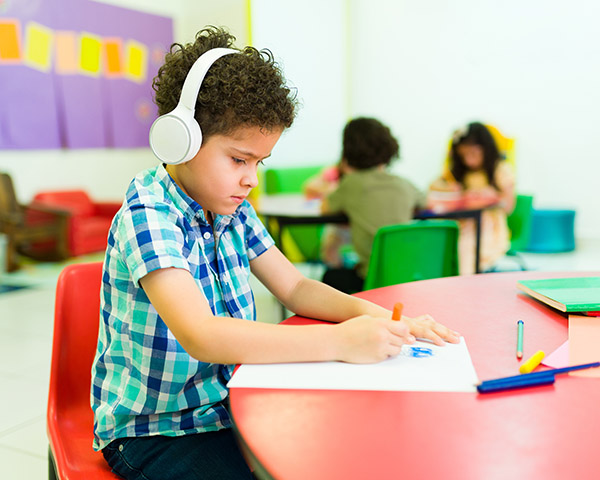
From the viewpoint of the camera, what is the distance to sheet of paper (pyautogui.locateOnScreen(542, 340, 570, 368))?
0.75 m

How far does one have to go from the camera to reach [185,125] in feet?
2.84

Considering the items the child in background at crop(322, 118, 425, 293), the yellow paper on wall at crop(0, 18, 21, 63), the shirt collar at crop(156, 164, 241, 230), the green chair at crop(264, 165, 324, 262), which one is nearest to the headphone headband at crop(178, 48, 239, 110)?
the shirt collar at crop(156, 164, 241, 230)

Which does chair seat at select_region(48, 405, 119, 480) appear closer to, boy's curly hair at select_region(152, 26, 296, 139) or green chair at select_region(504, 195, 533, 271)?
boy's curly hair at select_region(152, 26, 296, 139)

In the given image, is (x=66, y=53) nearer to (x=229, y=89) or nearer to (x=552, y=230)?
(x=552, y=230)

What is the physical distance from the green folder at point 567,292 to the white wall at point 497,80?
461 cm

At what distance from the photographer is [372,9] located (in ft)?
20.1

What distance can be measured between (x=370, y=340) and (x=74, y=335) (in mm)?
657

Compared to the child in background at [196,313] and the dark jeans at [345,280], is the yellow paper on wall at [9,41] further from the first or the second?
the child in background at [196,313]

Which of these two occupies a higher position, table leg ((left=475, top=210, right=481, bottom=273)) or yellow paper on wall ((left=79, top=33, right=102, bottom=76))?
yellow paper on wall ((left=79, top=33, right=102, bottom=76))

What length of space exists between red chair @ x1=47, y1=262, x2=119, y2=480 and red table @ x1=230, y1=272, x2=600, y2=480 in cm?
58

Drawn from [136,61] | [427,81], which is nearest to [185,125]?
[427,81]

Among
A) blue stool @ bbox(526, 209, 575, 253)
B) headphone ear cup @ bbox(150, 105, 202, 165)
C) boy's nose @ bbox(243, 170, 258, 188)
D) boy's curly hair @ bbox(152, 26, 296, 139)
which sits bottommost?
blue stool @ bbox(526, 209, 575, 253)

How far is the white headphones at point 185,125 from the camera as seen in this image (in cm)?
87

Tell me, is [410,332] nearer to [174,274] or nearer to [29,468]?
[174,274]
